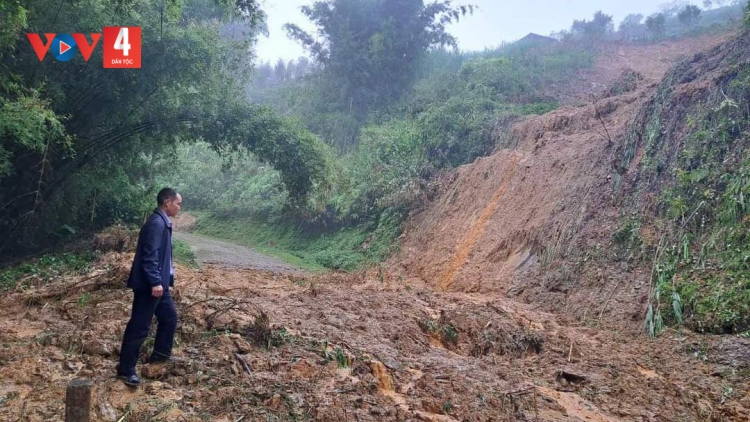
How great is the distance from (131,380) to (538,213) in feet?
29.4

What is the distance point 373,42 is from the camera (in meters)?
23.9

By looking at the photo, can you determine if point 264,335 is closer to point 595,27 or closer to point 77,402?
point 77,402

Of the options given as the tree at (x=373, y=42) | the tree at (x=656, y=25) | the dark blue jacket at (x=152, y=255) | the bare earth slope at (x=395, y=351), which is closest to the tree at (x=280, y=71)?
the tree at (x=373, y=42)

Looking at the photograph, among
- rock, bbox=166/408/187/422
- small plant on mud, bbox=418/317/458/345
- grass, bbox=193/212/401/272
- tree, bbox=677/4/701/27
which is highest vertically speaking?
tree, bbox=677/4/701/27

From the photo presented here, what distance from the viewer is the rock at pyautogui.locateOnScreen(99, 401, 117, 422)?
3.66 m

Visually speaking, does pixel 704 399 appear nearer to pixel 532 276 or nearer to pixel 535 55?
pixel 532 276

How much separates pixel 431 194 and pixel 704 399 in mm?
11178

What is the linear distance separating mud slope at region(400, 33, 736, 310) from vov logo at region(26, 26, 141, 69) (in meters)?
7.31

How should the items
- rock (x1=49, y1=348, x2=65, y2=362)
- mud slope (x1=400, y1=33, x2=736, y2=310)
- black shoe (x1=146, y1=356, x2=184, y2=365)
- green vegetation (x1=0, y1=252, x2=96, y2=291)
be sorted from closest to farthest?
1. black shoe (x1=146, y1=356, x2=184, y2=365)
2. rock (x1=49, y1=348, x2=65, y2=362)
3. green vegetation (x1=0, y1=252, x2=96, y2=291)
4. mud slope (x1=400, y1=33, x2=736, y2=310)

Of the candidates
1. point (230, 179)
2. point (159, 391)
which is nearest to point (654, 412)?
point (159, 391)

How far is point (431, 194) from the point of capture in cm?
1614

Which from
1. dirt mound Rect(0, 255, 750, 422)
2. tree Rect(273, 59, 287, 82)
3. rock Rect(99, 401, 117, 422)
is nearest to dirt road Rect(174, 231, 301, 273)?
dirt mound Rect(0, 255, 750, 422)

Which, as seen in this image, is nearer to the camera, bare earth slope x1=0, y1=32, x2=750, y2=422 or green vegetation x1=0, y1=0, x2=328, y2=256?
bare earth slope x1=0, y1=32, x2=750, y2=422

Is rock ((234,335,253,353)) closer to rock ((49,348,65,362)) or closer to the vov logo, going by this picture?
rock ((49,348,65,362))
